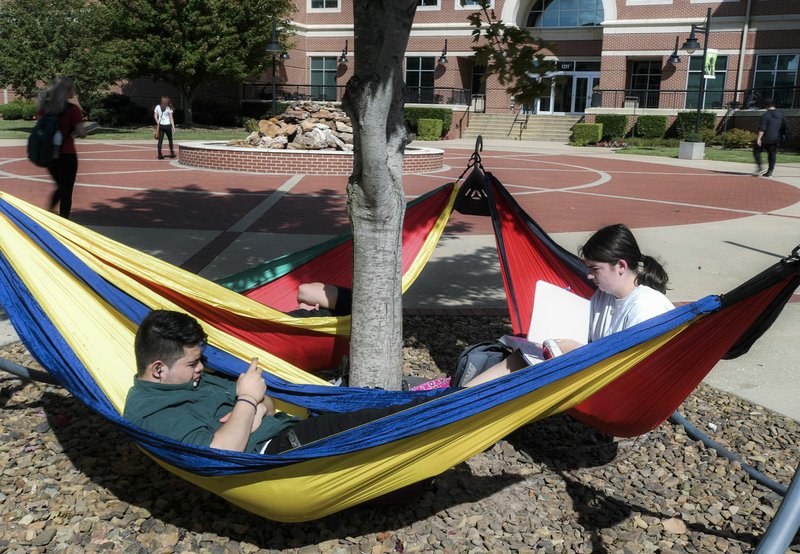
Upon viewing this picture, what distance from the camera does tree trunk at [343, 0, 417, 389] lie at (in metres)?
3.11

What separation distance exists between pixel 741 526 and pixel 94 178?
1285 cm

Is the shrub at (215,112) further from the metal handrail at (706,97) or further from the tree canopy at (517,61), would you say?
the tree canopy at (517,61)

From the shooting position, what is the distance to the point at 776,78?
1143 inches

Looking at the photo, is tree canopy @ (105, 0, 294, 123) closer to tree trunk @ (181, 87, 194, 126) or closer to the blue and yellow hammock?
tree trunk @ (181, 87, 194, 126)

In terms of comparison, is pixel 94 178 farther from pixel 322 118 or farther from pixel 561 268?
pixel 561 268

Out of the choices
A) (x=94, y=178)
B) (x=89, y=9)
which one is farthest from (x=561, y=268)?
(x=89, y=9)

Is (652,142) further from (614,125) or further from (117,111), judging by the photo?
(117,111)

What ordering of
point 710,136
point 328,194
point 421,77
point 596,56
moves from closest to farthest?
point 328,194 < point 710,136 < point 596,56 < point 421,77

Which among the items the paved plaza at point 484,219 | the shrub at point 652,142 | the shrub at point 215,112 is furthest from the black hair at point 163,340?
the shrub at point 215,112

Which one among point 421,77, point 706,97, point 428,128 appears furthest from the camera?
point 421,77

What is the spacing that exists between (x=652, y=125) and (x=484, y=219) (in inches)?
833

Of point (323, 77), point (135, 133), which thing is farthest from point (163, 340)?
point (323, 77)

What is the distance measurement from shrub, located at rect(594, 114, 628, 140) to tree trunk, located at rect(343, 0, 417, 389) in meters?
27.5

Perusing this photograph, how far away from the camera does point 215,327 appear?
144 inches
